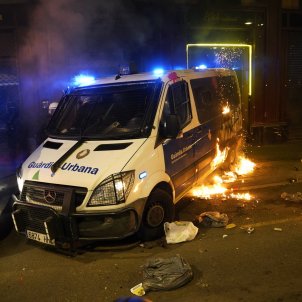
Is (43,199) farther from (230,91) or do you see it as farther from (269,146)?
(269,146)

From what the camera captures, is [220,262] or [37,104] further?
[37,104]

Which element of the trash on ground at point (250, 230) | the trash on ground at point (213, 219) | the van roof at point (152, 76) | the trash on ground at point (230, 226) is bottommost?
the trash on ground at point (230, 226)

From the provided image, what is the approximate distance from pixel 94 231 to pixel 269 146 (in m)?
8.81

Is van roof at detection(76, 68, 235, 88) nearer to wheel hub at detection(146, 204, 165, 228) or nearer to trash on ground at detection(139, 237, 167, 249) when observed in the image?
wheel hub at detection(146, 204, 165, 228)

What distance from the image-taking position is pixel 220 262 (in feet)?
14.9

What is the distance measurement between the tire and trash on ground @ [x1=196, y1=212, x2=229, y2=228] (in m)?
0.69

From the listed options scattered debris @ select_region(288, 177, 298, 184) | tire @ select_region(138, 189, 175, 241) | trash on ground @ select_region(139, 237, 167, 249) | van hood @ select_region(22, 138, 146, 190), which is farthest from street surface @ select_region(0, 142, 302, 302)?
scattered debris @ select_region(288, 177, 298, 184)

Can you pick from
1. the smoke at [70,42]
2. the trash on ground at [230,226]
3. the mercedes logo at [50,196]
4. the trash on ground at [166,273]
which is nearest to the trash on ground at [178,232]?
the trash on ground at [230,226]

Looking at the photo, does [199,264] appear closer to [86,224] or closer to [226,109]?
[86,224]

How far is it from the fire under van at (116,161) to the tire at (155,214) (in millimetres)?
13

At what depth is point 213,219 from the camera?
18.6 ft

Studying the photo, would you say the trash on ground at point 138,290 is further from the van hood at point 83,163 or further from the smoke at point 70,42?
the smoke at point 70,42

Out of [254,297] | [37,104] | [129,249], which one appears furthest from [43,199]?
[37,104]

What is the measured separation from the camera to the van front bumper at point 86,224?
447cm
